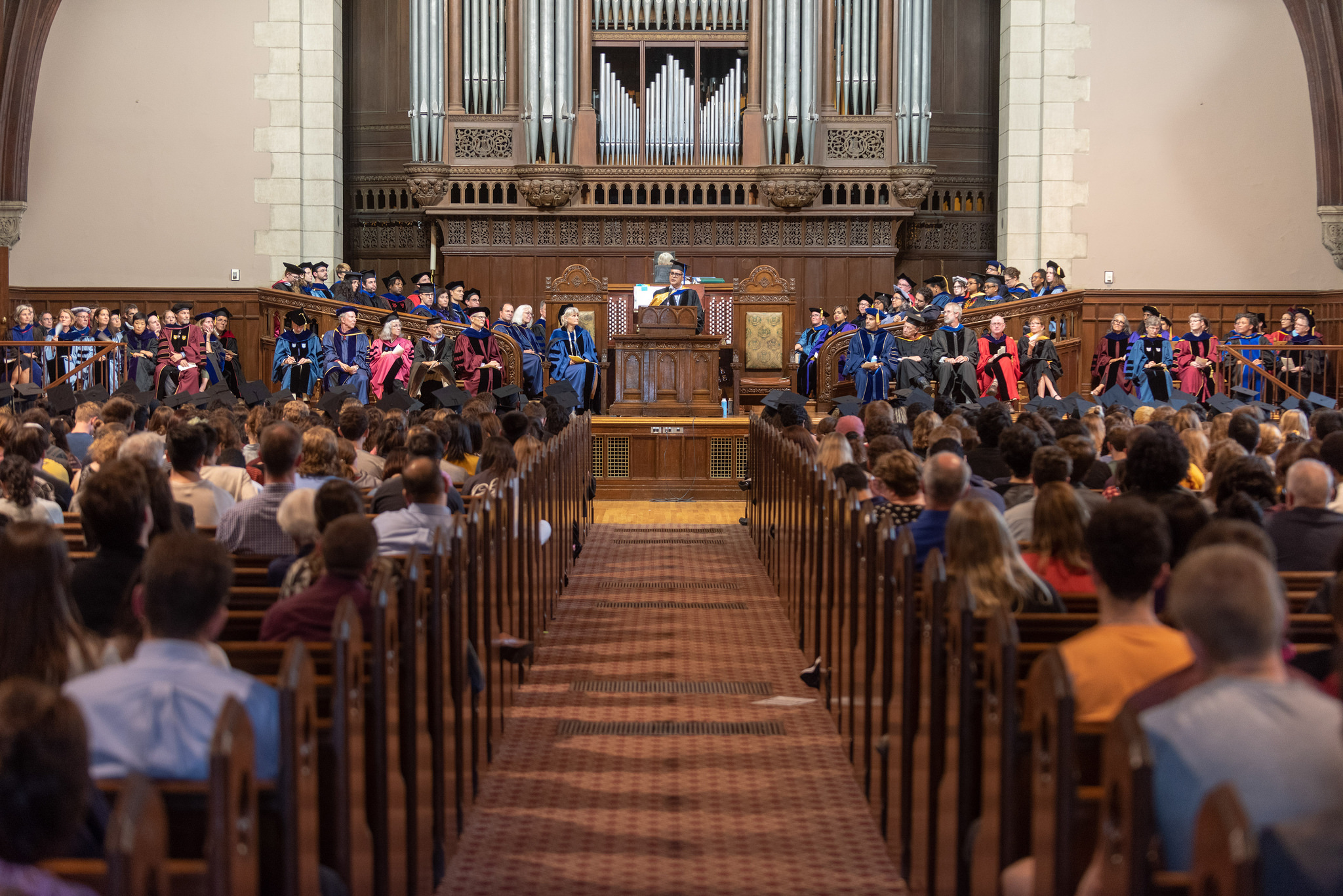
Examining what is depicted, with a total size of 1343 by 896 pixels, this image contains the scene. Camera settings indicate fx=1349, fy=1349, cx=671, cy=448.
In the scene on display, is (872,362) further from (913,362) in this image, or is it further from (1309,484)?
(1309,484)

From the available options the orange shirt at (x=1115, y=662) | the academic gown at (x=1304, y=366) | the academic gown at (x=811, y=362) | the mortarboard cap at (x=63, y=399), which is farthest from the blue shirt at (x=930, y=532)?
the academic gown at (x=811, y=362)

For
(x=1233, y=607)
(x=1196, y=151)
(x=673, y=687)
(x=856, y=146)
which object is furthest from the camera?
(x=856, y=146)


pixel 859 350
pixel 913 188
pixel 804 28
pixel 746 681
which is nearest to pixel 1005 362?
pixel 859 350

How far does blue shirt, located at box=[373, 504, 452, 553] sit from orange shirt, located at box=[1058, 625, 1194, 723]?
221 cm

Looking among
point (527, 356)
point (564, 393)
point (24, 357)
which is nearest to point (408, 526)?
point (564, 393)

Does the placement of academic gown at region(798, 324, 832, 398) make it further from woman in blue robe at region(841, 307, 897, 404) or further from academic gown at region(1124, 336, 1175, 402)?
academic gown at region(1124, 336, 1175, 402)

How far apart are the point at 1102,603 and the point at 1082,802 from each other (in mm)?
539

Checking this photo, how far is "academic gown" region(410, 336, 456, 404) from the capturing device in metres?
12.4

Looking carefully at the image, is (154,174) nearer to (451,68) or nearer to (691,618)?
(451,68)

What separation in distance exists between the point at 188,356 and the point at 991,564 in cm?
1099

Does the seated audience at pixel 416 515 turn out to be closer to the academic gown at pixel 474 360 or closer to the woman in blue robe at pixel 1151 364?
the academic gown at pixel 474 360

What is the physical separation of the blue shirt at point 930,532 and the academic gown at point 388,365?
9.02 m

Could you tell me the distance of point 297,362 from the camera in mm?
13016

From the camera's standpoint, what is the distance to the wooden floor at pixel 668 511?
10688 millimetres
